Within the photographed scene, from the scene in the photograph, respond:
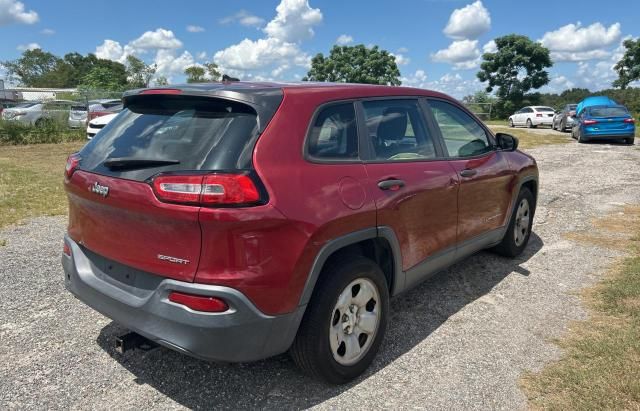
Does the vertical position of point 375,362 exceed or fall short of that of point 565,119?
it falls short

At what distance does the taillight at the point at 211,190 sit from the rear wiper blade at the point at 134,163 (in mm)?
173

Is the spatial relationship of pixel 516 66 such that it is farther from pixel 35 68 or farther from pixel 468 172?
pixel 35 68

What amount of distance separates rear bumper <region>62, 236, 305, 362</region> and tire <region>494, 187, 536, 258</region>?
126 inches

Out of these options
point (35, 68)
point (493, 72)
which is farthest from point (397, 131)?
point (35, 68)

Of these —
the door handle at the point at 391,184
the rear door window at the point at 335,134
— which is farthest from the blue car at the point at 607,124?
the rear door window at the point at 335,134

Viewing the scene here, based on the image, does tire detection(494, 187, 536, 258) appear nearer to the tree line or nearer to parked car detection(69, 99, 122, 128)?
parked car detection(69, 99, 122, 128)

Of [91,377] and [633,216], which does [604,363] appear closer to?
[91,377]

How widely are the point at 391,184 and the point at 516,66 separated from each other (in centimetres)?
4814

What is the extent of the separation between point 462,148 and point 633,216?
4.63m

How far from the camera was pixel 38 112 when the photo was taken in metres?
17.9

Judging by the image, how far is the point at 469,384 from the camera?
9.61ft

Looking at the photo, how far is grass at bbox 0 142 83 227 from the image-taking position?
22.6 feet

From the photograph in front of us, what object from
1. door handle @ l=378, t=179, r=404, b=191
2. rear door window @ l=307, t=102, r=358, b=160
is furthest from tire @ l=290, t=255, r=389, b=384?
rear door window @ l=307, t=102, r=358, b=160

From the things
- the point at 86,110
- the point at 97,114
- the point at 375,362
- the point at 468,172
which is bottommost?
the point at 375,362
